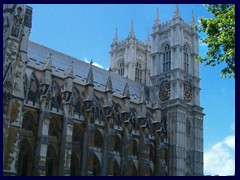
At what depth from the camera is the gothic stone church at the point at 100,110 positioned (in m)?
27.2

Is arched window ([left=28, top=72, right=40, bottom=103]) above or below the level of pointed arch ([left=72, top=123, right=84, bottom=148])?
above

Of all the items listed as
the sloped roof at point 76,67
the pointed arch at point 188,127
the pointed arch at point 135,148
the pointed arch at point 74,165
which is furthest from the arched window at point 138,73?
the pointed arch at point 74,165

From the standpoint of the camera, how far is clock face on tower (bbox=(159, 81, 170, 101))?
168 feet

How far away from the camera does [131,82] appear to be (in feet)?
181

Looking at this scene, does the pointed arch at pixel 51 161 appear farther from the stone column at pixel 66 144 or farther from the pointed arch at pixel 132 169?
the pointed arch at pixel 132 169

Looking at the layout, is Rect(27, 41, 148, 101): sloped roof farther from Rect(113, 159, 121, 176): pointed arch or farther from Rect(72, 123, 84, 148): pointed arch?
Rect(113, 159, 121, 176): pointed arch

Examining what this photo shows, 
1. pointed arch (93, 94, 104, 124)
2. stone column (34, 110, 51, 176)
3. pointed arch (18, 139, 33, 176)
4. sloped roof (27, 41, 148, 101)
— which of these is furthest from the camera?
sloped roof (27, 41, 148, 101)

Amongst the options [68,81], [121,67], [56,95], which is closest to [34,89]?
[56,95]

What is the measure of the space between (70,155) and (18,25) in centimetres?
1497

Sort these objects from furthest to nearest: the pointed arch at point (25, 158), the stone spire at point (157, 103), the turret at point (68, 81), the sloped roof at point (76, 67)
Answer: the stone spire at point (157, 103)
the sloped roof at point (76, 67)
the turret at point (68, 81)
the pointed arch at point (25, 158)

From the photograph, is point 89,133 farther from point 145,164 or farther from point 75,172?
point 145,164

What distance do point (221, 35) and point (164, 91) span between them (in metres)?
30.3

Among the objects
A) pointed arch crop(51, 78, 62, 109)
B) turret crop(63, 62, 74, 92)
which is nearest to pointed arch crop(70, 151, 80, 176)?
pointed arch crop(51, 78, 62, 109)
